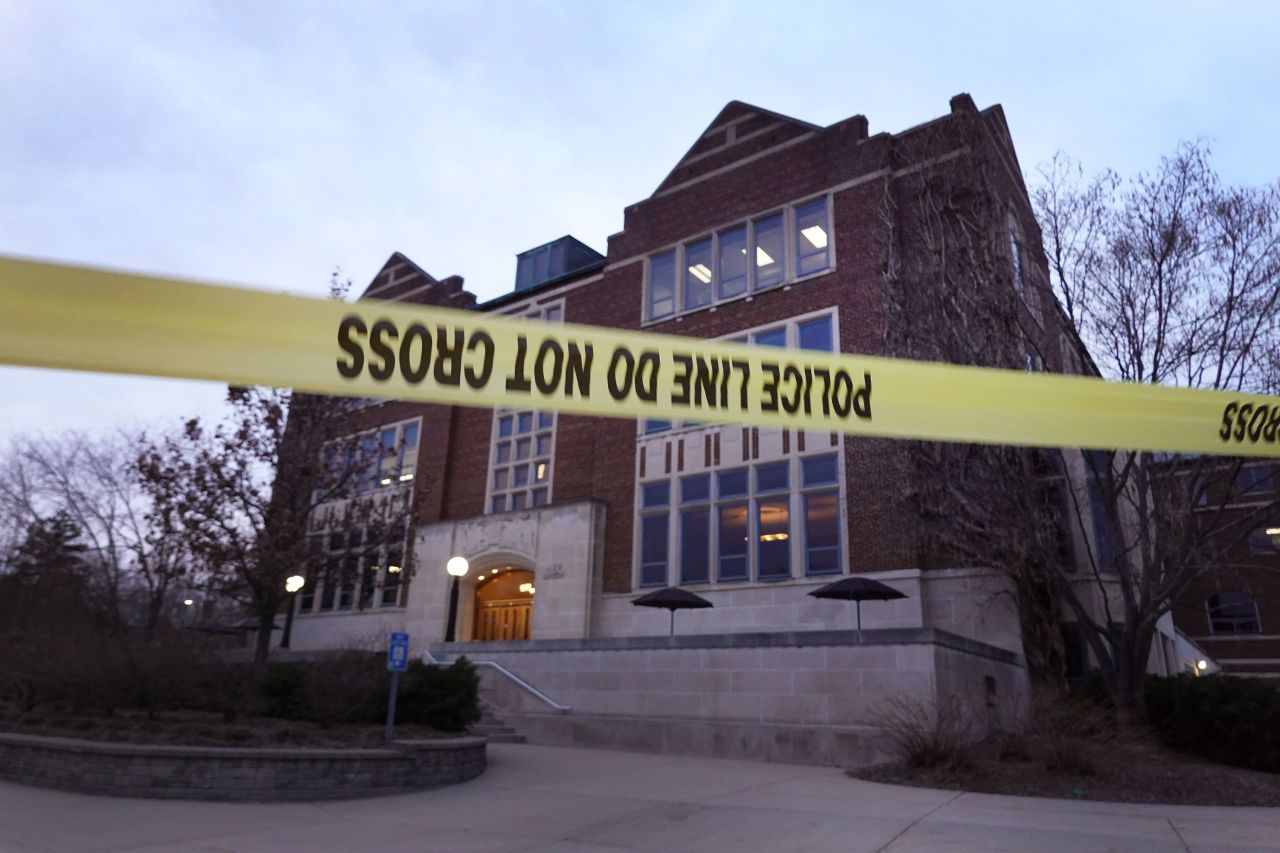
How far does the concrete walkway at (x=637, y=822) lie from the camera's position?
7289 mm

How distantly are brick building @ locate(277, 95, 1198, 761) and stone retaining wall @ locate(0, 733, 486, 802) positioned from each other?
681 cm

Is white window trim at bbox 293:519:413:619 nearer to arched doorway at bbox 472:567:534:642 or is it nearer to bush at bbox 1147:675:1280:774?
arched doorway at bbox 472:567:534:642

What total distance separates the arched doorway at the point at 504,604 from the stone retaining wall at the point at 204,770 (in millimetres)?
16776

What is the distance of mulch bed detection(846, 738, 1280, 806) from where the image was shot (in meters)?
10.5

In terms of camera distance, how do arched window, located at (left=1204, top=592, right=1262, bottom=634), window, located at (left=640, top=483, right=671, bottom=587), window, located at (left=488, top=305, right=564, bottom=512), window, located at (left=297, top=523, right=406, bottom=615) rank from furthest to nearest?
arched window, located at (left=1204, top=592, right=1262, bottom=634) < window, located at (left=488, top=305, right=564, bottom=512) < window, located at (left=640, top=483, right=671, bottom=587) < window, located at (left=297, top=523, right=406, bottom=615)

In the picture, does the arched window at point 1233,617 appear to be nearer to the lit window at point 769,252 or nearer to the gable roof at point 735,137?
the lit window at point 769,252

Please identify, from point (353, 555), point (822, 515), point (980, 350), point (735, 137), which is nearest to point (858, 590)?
point (822, 515)

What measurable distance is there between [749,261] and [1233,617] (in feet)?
102

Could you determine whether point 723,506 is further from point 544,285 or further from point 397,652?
point 397,652

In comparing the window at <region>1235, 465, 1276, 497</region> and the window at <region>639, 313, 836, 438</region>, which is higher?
the window at <region>639, 313, 836, 438</region>

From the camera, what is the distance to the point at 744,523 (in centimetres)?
2275

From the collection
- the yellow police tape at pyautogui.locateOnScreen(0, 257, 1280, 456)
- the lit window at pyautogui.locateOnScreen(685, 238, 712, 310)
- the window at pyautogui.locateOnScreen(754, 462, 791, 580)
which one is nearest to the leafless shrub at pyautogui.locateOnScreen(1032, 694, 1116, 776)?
the yellow police tape at pyautogui.locateOnScreen(0, 257, 1280, 456)

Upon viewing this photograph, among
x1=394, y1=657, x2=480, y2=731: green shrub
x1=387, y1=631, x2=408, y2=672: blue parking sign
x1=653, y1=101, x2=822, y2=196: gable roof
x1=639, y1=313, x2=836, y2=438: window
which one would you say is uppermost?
x1=653, y1=101, x2=822, y2=196: gable roof

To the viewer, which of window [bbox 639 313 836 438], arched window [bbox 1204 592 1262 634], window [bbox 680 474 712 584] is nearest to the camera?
window [bbox 639 313 836 438]
